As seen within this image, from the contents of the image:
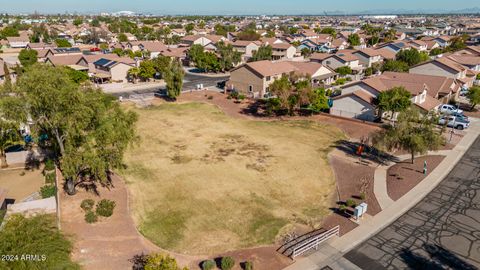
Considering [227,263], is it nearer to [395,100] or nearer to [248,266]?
[248,266]

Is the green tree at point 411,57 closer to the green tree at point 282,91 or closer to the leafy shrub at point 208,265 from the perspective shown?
the green tree at point 282,91

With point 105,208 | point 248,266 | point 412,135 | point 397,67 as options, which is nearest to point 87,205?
point 105,208

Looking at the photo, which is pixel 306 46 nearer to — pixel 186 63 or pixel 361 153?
pixel 186 63

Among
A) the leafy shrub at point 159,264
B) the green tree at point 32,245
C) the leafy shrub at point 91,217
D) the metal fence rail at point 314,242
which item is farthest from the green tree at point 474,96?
the green tree at point 32,245

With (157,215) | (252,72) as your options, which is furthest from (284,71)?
(157,215)

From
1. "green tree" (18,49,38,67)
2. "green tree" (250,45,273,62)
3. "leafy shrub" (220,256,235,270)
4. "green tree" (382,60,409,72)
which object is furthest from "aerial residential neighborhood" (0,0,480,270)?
"green tree" (18,49,38,67)

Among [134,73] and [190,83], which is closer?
[134,73]

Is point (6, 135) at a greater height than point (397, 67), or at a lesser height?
lesser
